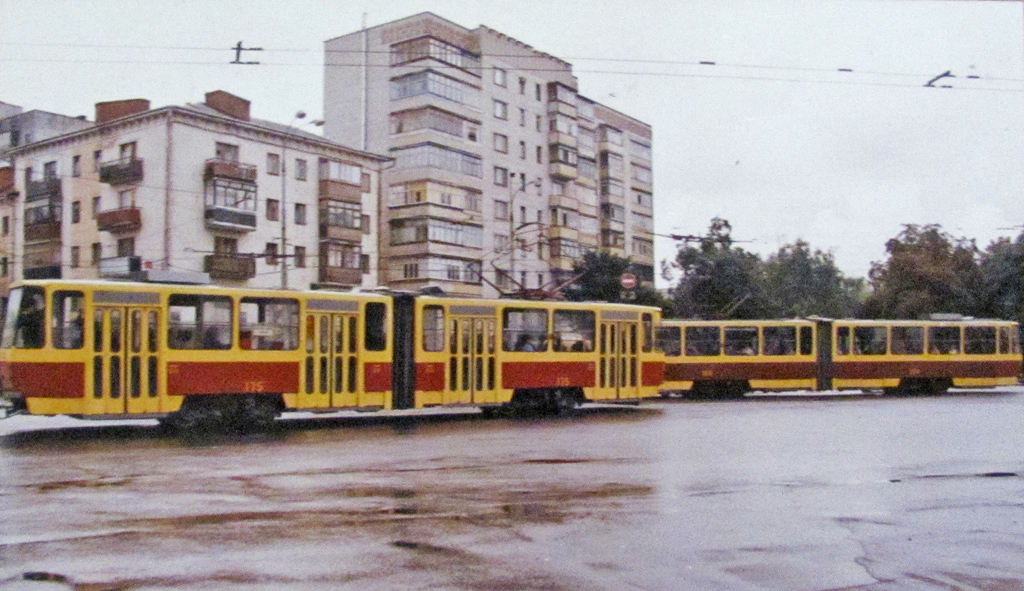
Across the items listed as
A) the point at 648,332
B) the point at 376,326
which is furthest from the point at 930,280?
the point at 376,326

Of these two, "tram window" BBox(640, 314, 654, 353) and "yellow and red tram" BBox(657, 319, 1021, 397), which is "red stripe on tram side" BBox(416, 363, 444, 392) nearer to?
"tram window" BBox(640, 314, 654, 353)

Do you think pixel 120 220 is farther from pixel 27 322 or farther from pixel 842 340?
pixel 842 340

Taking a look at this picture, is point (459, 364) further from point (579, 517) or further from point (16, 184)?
point (16, 184)

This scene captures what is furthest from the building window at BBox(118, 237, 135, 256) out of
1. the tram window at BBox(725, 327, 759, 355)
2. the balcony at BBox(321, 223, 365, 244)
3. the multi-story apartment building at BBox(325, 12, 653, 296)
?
the tram window at BBox(725, 327, 759, 355)

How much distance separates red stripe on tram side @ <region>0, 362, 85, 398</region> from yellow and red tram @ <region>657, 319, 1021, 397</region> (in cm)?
1923

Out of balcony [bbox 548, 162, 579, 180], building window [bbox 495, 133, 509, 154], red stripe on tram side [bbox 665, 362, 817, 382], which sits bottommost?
red stripe on tram side [bbox 665, 362, 817, 382]

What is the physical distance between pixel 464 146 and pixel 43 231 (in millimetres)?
22221

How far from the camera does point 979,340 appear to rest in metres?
33.5

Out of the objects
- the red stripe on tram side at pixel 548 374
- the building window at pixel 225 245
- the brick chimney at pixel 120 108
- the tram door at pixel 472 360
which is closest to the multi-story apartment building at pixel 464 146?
the building window at pixel 225 245

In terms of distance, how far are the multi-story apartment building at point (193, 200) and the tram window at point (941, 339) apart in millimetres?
23705

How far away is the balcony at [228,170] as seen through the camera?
1698 inches

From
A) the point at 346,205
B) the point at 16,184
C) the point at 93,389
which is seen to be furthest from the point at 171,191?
the point at 93,389

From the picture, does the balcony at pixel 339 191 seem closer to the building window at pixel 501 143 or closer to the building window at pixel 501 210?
the building window at pixel 501 210

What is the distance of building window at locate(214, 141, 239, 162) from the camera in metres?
44.3
